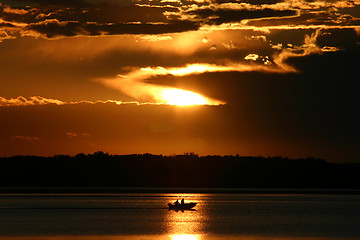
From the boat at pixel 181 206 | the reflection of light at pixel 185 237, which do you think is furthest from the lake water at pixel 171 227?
the boat at pixel 181 206

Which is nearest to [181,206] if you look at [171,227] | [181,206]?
[181,206]

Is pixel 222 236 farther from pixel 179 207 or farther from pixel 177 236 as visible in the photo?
pixel 179 207

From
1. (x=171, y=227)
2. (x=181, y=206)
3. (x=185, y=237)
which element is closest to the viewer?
(x=185, y=237)

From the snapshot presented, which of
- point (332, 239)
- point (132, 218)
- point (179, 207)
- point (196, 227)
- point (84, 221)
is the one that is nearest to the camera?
point (332, 239)

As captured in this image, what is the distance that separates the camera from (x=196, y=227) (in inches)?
3898

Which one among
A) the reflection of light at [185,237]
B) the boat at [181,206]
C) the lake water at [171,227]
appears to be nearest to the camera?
the reflection of light at [185,237]

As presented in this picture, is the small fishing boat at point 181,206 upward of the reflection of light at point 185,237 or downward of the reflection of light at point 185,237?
upward

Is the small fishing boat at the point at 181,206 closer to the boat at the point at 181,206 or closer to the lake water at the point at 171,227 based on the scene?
the boat at the point at 181,206

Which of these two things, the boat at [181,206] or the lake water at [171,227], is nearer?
the lake water at [171,227]

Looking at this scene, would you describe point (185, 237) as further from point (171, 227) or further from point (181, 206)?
point (181, 206)

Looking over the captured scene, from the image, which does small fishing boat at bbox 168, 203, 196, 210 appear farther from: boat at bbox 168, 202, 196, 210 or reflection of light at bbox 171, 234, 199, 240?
reflection of light at bbox 171, 234, 199, 240

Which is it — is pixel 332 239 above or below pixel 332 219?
below

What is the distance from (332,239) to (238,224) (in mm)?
23668

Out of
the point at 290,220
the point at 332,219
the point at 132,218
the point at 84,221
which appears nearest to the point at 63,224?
the point at 84,221
